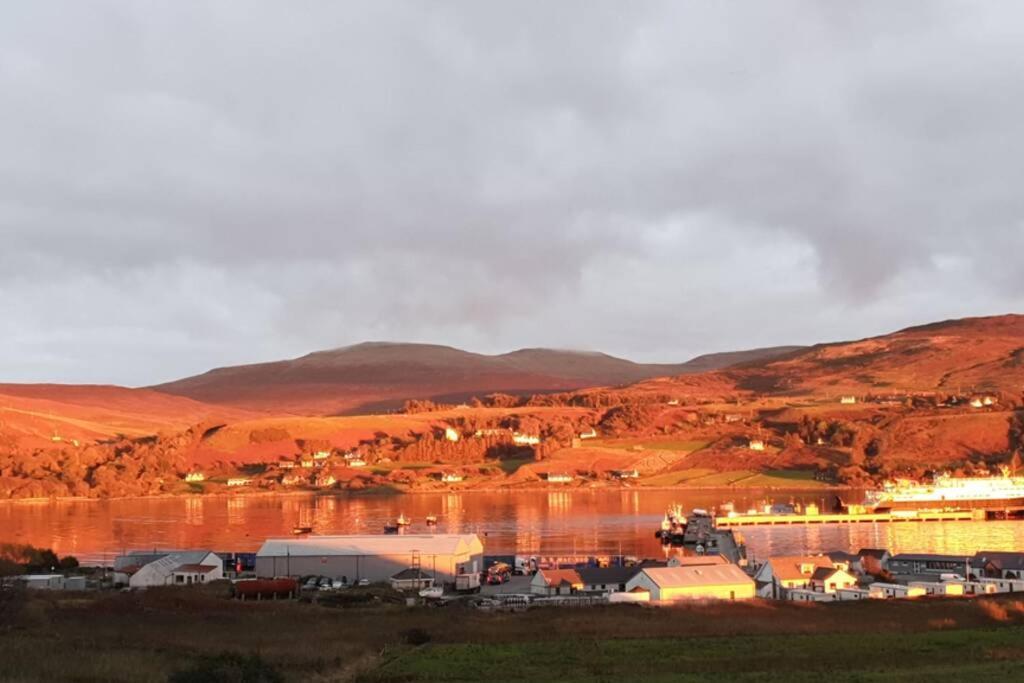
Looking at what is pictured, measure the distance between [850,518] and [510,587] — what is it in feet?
162

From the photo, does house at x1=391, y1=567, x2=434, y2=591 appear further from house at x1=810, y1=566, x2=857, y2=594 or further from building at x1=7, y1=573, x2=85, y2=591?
house at x1=810, y1=566, x2=857, y2=594

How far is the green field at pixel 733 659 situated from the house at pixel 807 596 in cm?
1037

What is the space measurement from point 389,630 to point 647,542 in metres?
36.7

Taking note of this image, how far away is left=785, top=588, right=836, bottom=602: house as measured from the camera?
35.2 metres

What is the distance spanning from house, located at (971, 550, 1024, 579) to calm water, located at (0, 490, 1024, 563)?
15229mm

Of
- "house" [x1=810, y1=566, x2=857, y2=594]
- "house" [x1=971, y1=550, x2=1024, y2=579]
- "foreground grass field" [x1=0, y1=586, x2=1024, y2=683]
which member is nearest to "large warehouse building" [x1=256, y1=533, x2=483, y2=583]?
"foreground grass field" [x1=0, y1=586, x2=1024, y2=683]

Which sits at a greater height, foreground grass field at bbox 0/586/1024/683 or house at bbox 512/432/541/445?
house at bbox 512/432/541/445

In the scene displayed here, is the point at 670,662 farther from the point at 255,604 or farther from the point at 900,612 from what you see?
the point at 255,604

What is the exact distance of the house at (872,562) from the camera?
1677 inches

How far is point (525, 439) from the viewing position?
15100 cm

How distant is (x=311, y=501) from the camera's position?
10056cm

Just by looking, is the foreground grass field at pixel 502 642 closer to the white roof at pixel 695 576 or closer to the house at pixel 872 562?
the white roof at pixel 695 576

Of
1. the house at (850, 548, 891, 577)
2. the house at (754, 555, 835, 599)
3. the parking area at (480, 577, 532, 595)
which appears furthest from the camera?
the house at (850, 548, 891, 577)

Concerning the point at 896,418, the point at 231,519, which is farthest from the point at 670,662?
the point at 896,418
